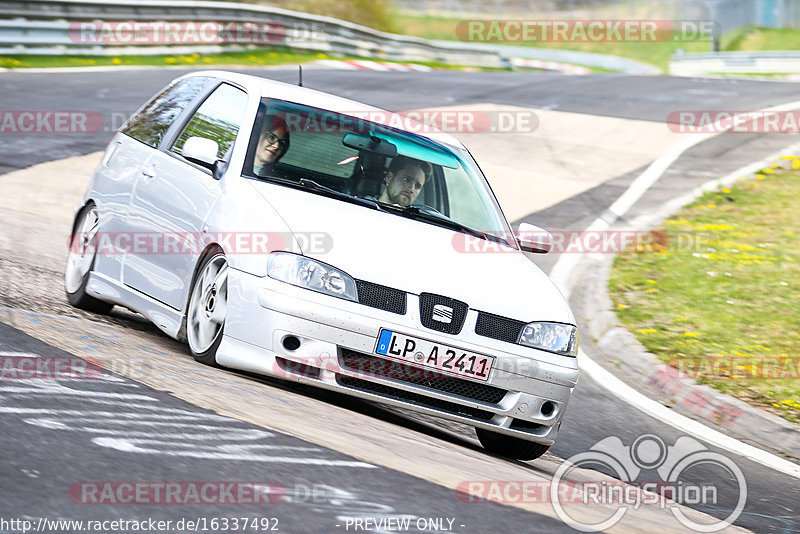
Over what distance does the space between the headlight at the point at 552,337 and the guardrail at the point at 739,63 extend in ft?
108

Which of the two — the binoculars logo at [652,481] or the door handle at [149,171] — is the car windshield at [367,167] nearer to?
the door handle at [149,171]

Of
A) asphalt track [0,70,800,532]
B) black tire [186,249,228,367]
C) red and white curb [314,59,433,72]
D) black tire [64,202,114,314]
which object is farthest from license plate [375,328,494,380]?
red and white curb [314,59,433,72]

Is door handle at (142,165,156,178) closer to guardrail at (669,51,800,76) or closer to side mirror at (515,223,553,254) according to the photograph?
side mirror at (515,223,553,254)

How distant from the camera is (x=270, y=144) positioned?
6.79 metres

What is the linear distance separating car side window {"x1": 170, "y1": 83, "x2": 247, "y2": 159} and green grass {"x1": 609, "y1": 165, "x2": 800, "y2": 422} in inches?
161

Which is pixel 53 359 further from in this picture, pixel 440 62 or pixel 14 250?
pixel 440 62

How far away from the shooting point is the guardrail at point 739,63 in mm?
37250

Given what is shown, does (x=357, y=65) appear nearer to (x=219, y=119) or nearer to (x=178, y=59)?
(x=178, y=59)

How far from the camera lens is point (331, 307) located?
5.70m

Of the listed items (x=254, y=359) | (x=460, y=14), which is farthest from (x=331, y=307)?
(x=460, y=14)

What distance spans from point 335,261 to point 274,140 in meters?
1.32

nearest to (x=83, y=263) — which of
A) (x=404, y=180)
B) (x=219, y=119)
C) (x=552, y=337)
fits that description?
(x=219, y=119)

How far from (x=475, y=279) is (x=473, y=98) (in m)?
17.2

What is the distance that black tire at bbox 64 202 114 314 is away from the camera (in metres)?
7.69
